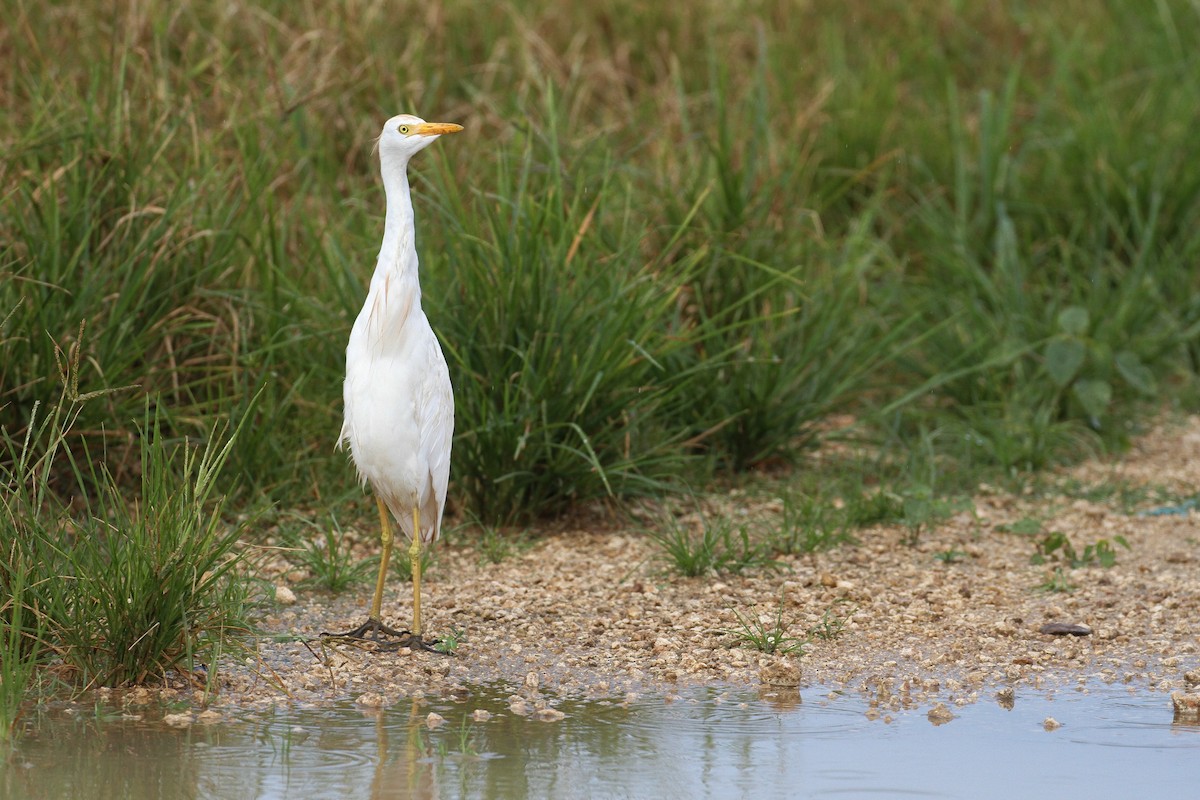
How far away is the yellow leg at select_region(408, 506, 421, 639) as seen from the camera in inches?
154

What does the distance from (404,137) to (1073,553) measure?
7.80 feet

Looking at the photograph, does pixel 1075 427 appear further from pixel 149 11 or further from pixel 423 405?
pixel 149 11

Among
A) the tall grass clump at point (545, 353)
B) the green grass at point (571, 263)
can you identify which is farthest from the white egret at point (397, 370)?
the tall grass clump at point (545, 353)

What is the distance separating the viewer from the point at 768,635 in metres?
3.95

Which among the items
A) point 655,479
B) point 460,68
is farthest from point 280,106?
point 655,479

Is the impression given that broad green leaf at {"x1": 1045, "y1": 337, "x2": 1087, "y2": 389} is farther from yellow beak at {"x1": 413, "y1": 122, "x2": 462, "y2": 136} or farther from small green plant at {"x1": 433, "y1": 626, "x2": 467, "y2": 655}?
yellow beak at {"x1": 413, "y1": 122, "x2": 462, "y2": 136}

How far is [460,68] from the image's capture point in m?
7.27

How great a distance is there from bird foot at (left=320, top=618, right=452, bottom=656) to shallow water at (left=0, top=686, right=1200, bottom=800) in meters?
0.33

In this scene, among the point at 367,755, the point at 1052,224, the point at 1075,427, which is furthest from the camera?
the point at 1052,224

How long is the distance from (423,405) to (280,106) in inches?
103

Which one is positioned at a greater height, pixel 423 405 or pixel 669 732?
pixel 423 405

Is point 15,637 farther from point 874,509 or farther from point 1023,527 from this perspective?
point 1023,527

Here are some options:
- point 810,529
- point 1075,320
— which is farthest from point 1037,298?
point 810,529

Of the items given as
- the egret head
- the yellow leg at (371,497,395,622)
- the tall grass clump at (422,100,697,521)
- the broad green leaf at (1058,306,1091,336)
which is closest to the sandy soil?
the yellow leg at (371,497,395,622)
